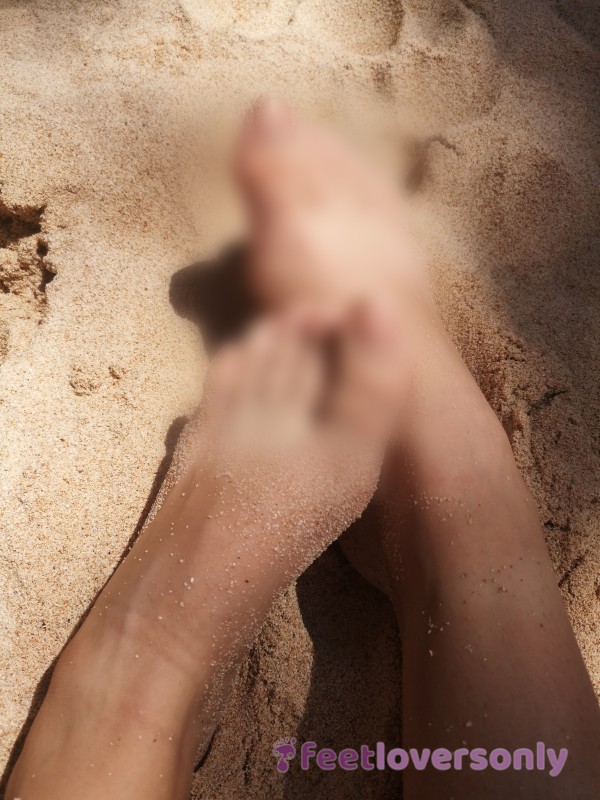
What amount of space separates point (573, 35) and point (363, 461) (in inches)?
39.0

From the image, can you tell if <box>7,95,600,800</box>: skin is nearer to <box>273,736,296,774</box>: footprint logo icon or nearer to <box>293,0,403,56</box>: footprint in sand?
<box>273,736,296,774</box>: footprint logo icon

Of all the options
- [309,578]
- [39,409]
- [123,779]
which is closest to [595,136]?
[309,578]

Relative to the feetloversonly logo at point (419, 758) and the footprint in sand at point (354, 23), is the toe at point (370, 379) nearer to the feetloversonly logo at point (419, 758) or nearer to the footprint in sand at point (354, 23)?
the feetloversonly logo at point (419, 758)

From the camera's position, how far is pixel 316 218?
1.04m

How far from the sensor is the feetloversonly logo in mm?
584

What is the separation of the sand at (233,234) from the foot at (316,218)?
0.16ft

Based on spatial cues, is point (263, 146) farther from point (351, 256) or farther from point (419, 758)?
point (419, 758)

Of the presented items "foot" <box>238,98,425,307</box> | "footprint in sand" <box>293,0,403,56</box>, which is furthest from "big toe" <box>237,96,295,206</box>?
"footprint in sand" <box>293,0,403,56</box>

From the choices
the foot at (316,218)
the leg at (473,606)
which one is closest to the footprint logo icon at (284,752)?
the leg at (473,606)

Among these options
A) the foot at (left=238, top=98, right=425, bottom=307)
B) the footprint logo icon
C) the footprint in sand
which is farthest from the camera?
the footprint in sand

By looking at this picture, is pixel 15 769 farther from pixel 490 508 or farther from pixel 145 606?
pixel 490 508

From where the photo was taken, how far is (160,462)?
2.79 feet

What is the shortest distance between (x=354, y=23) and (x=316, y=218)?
448mm

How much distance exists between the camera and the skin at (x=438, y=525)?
0.61 metres
